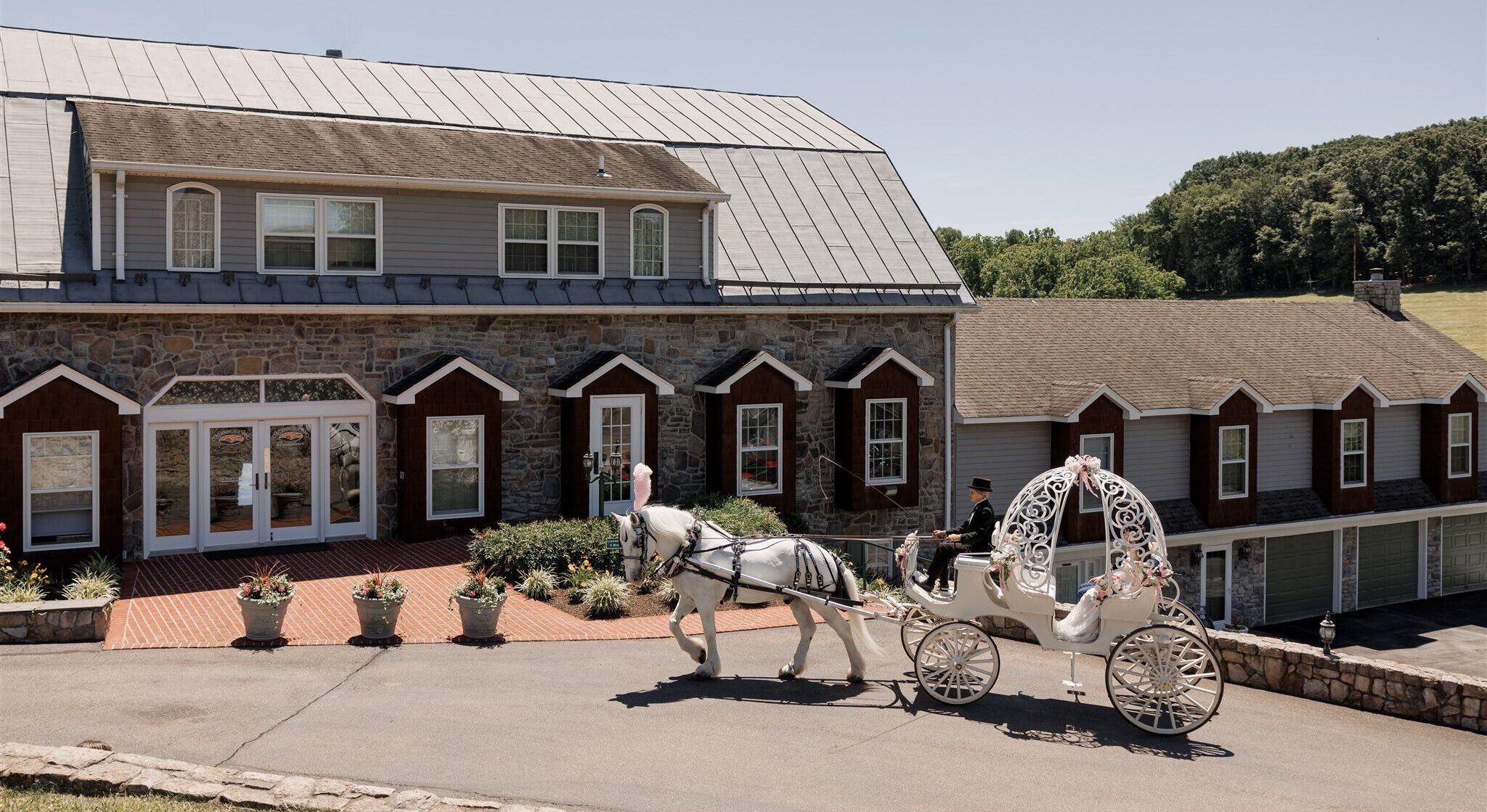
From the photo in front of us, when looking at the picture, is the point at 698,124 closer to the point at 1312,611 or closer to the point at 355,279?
the point at 355,279

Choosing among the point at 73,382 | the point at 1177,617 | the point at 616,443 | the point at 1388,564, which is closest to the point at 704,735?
the point at 1177,617

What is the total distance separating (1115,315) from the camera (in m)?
36.2

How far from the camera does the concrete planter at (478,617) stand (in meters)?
15.7

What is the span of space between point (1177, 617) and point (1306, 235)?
8567 cm

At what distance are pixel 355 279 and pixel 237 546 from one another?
16.0 feet

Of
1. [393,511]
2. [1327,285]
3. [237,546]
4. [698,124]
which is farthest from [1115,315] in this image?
[1327,285]

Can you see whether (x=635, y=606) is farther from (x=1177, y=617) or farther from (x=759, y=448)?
(x=1177, y=617)

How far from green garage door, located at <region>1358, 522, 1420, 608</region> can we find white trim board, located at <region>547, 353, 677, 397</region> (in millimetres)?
20834

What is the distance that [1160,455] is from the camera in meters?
30.8

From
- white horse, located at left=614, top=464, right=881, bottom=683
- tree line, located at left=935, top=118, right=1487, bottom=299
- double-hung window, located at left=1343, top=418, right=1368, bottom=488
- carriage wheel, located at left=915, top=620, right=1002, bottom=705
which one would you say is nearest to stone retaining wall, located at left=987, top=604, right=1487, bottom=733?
carriage wheel, located at left=915, top=620, right=1002, bottom=705

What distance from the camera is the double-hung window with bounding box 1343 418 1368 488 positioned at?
32.8 meters

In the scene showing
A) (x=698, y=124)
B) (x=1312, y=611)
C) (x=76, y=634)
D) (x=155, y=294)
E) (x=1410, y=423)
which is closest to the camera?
(x=76, y=634)

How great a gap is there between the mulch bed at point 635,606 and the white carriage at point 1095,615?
4.76 meters

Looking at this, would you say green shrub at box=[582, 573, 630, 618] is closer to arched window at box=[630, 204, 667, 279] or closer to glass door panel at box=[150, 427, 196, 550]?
glass door panel at box=[150, 427, 196, 550]
